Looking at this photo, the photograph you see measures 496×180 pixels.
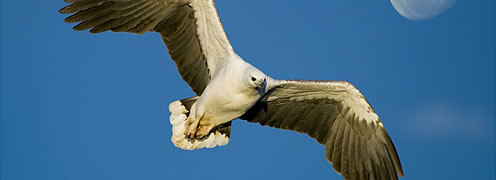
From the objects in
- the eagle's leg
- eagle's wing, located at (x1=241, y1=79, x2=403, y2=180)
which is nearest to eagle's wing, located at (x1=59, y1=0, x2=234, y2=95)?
the eagle's leg

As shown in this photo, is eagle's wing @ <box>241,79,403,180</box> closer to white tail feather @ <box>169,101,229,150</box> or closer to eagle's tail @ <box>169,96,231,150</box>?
eagle's tail @ <box>169,96,231,150</box>

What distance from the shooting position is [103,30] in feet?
29.1

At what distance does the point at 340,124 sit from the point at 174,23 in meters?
2.99

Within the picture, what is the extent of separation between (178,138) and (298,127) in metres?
1.87

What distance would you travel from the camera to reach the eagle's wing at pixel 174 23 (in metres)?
8.84

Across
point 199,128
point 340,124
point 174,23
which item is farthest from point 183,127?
point 340,124

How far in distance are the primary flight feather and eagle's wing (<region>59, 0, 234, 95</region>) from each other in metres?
0.01

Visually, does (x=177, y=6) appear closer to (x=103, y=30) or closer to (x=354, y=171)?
(x=103, y=30)

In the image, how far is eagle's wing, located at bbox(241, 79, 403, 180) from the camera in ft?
31.2

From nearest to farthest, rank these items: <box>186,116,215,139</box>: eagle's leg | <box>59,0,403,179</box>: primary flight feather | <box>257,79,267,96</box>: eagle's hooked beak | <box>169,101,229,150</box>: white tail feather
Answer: <box>257,79,267,96</box>: eagle's hooked beak, <box>59,0,403,179</box>: primary flight feather, <box>186,116,215,139</box>: eagle's leg, <box>169,101,229,150</box>: white tail feather

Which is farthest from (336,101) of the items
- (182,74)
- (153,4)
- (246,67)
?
(153,4)

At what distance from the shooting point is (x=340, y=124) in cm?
980

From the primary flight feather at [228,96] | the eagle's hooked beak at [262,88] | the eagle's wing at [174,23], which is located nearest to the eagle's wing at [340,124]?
the primary flight feather at [228,96]

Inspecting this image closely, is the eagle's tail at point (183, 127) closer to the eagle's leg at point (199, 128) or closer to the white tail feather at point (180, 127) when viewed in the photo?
the white tail feather at point (180, 127)
